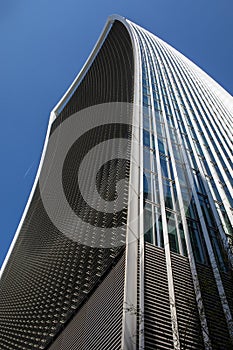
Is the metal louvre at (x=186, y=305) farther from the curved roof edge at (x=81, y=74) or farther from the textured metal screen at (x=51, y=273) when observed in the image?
the curved roof edge at (x=81, y=74)

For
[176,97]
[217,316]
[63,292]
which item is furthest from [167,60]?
[217,316]

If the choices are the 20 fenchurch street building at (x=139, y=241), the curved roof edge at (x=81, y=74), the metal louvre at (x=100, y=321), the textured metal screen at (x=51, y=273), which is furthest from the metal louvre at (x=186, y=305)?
the curved roof edge at (x=81, y=74)

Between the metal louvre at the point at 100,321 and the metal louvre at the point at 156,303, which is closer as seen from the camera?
the metal louvre at the point at 156,303

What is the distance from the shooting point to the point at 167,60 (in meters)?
46.2

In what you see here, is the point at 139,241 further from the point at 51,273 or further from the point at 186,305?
the point at 51,273

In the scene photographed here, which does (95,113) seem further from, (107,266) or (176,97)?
(107,266)

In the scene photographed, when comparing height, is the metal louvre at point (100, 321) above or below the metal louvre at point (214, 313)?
below

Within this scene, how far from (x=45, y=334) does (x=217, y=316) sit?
7871mm

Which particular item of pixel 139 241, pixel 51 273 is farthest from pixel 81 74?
pixel 139 241

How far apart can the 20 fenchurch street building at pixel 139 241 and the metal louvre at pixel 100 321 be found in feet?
0.17

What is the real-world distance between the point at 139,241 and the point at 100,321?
269 centimetres

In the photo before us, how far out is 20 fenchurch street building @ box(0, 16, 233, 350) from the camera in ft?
34.4

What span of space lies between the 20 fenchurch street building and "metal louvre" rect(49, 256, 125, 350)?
0.17 feet

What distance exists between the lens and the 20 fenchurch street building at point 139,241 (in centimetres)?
1049
